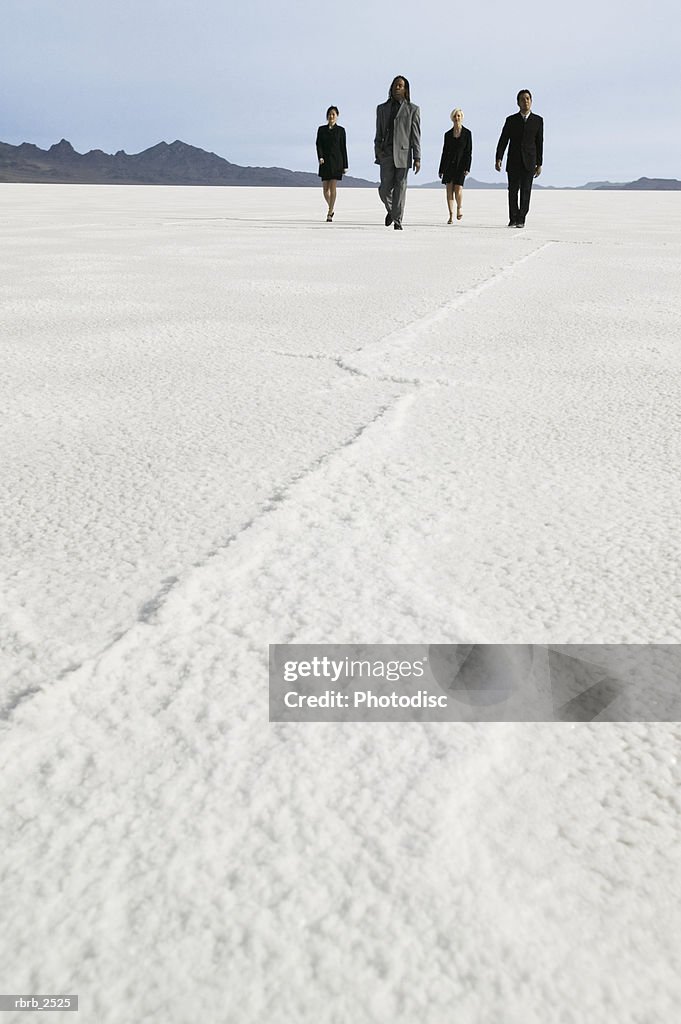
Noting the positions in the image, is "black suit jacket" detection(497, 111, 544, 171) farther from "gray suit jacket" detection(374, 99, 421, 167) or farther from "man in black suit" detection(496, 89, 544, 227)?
"gray suit jacket" detection(374, 99, 421, 167)

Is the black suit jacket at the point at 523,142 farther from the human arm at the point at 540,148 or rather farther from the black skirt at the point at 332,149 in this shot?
the black skirt at the point at 332,149

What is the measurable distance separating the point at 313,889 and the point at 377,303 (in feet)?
10.5

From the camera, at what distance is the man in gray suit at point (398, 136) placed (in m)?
7.87

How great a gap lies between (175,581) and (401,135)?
303 inches

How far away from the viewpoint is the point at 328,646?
1074mm

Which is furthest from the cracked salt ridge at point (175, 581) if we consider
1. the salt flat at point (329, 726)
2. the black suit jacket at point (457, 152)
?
the black suit jacket at point (457, 152)

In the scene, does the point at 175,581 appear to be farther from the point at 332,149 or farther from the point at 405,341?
the point at 332,149

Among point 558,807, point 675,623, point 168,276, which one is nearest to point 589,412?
point 675,623

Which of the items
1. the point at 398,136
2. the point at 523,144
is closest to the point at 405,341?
the point at 398,136

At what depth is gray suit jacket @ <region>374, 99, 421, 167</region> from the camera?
25.9 ft

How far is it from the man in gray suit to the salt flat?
20.0 feet

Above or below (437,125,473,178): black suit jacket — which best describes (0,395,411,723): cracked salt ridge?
below

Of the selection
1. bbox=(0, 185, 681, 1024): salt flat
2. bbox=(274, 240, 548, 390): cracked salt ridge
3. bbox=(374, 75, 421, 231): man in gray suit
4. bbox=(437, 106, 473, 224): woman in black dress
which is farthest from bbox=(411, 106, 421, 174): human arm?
bbox=(0, 185, 681, 1024): salt flat

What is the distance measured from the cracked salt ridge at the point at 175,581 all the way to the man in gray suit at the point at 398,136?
22.6ft
